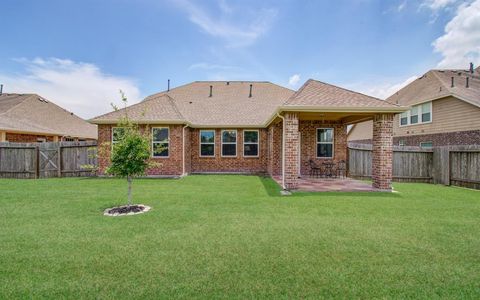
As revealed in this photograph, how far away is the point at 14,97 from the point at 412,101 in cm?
3158

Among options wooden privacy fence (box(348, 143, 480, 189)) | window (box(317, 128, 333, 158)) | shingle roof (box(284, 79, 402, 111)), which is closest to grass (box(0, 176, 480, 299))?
shingle roof (box(284, 79, 402, 111))

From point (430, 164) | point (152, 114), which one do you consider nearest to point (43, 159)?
point (152, 114)

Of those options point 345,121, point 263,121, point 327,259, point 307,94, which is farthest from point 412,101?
point 327,259

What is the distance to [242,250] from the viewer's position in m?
4.29

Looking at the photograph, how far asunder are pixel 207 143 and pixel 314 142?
6.24 metres

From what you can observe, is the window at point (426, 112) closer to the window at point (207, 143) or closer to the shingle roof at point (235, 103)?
the shingle roof at point (235, 103)

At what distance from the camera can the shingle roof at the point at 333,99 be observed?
9.37m

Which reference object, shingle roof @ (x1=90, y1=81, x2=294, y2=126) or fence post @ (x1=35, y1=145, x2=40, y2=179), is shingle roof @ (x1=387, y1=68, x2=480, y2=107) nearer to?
shingle roof @ (x1=90, y1=81, x2=294, y2=126)

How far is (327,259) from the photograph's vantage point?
3.96 m

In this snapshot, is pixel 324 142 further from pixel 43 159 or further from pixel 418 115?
pixel 43 159

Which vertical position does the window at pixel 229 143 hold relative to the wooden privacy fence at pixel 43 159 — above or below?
above

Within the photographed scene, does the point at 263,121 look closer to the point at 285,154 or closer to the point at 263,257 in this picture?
the point at 285,154

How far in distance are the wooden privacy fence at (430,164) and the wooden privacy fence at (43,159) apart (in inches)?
548

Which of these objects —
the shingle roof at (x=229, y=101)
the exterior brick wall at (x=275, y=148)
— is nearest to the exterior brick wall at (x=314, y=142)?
the exterior brick wall at (x=275, y=148)
